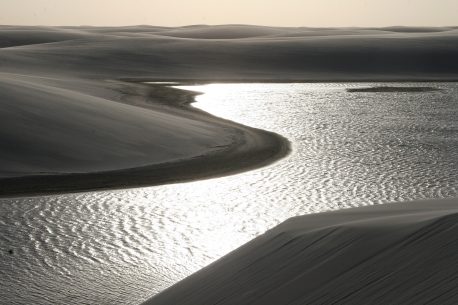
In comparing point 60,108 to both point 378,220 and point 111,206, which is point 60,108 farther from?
point 378,220

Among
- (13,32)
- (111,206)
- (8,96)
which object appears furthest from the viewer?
(13,32)

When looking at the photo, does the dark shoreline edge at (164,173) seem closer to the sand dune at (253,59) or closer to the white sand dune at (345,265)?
the white sand dune at (345,265)

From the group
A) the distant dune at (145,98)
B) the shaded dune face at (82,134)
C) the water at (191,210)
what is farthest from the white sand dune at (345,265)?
the shaded dune face at (82,134)

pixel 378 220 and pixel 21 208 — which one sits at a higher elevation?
pixel 378 220

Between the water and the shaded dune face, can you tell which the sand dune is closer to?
the shaded dune face

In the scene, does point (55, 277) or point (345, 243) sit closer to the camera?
point (345, 243)

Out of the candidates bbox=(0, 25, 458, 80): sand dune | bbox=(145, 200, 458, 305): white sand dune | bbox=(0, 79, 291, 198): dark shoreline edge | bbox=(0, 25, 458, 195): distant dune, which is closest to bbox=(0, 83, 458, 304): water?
bbox=(0, 79, 291, 198): dark shoreline edge

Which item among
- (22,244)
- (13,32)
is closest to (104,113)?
(22,244)

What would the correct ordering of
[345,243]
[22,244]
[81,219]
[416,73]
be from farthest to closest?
[416,73]
[81,219]
[22,244]
[345,243]

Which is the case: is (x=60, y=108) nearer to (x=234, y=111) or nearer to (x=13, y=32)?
(x=234, y=111)
